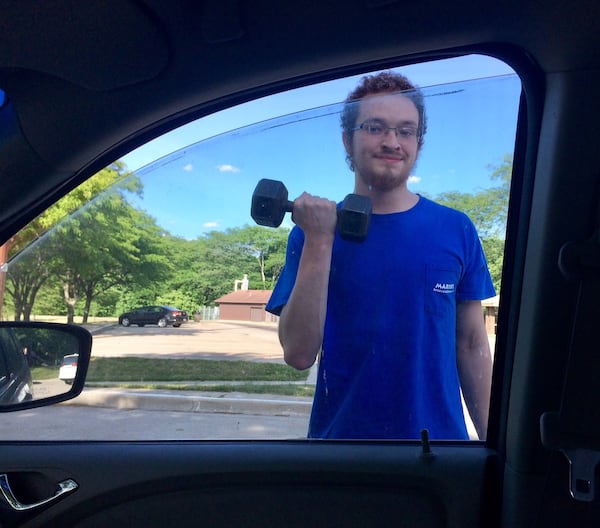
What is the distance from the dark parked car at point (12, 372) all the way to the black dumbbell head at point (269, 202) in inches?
30.7

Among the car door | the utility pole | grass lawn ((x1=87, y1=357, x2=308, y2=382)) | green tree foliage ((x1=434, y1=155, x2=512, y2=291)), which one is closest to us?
the car door

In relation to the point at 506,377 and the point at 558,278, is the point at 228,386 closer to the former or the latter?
the point at 506,377

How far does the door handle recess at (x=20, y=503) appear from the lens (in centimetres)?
177

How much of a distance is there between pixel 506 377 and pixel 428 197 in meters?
0.59

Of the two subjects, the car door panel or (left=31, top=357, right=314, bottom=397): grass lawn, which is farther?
(left=31, top=357, right=314, bottom=397): grass lawn

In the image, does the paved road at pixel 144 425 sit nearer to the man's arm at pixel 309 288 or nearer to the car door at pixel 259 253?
the car door at pixel 259 253

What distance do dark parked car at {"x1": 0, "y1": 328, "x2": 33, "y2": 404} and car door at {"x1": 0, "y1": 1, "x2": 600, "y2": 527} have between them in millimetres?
104

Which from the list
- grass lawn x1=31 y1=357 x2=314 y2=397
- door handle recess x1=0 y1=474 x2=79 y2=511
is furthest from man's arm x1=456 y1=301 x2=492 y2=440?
door handle recess x1=0 y1=474 x2=79 y2=511

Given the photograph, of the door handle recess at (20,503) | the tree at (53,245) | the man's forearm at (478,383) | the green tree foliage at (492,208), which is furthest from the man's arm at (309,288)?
the door handle recess at (20,503)

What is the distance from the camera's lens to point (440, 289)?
1891 mm

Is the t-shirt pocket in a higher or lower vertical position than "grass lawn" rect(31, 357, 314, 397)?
higher

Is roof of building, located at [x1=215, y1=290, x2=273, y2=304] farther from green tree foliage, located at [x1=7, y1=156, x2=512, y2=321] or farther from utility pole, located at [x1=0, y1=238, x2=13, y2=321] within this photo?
utility pole, located at [x1=0, y1=238, x2=13, y2=321]

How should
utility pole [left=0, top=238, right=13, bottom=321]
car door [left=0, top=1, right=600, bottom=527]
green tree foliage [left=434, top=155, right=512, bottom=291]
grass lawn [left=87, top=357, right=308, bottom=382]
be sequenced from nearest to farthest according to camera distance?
car door [left=0, top=1, right=600, bottom=527]
utility pole [left=0, top=238, right=13, bottom=321]
green tree foliage [left=434, top=155, right=512, bottom=291]
grass lawn [left=87, top=357, right=308, bottom=382]

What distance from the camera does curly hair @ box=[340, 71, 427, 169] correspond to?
1.79 meters
